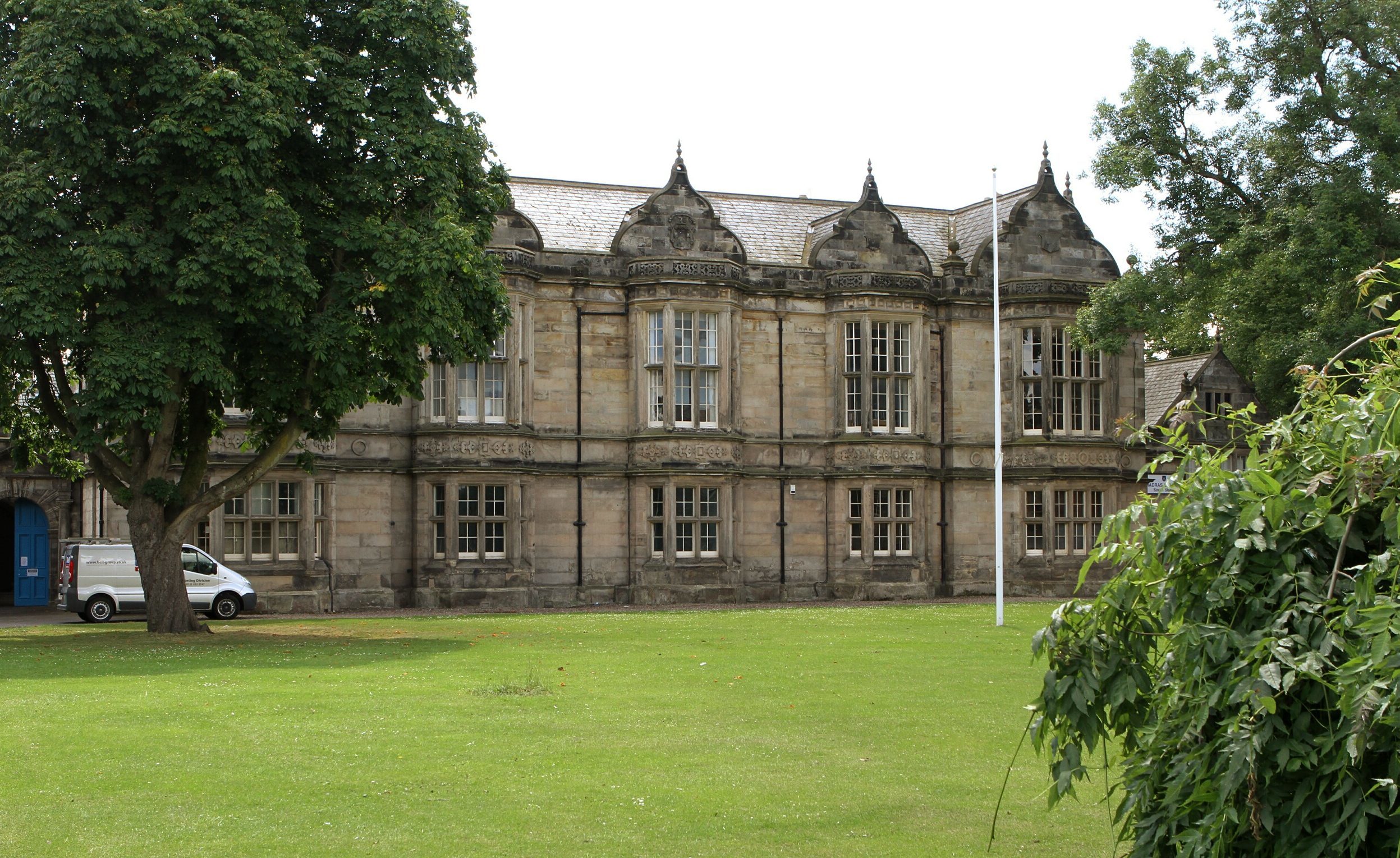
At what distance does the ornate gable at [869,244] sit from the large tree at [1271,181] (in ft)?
19.8

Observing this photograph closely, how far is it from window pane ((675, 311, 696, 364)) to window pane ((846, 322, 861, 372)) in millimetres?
4698

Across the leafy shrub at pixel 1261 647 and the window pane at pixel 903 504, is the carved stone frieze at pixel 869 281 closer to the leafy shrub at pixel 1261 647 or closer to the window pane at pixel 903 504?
the window pane at pixel 903 504

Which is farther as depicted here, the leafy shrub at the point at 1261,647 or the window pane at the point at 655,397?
the window pane at the point at 655,397

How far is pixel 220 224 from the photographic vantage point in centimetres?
2327

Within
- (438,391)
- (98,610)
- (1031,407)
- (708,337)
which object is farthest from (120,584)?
(1031,407)

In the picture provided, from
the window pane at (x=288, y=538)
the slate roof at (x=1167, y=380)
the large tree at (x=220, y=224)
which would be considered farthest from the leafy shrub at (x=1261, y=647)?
the slate roof at (x=1167, y=380)

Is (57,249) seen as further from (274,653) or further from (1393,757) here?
(1393,757)

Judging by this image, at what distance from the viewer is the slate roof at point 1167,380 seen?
51.6 m

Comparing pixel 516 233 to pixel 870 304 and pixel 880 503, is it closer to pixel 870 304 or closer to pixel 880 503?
pixel 870 304

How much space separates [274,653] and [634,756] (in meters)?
11.3

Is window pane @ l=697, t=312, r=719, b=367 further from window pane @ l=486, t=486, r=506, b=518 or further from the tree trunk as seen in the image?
the tree trunk

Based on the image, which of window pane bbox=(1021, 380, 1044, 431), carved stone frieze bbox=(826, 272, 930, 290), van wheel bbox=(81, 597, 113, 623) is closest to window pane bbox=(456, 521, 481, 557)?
van wheel bbox=(81, 597, 113, 623)

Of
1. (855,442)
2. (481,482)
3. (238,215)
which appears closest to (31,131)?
(238,215)

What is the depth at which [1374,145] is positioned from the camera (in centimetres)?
3061
